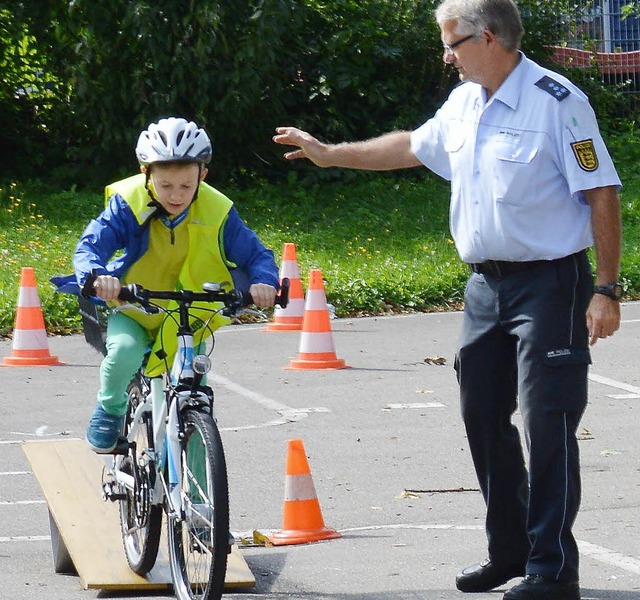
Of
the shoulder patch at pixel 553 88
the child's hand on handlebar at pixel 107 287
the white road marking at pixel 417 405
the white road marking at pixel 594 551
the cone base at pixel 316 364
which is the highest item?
the shoulder patch at pixel 553 88

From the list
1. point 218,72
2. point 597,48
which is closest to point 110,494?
point 218,72

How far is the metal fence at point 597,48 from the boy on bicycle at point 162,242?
19068 millimetres

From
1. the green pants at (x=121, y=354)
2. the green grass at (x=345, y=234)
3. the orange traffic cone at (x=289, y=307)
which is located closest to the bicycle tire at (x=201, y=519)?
the green pants at (x=121, y=354)

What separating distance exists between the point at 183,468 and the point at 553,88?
71.1 inches

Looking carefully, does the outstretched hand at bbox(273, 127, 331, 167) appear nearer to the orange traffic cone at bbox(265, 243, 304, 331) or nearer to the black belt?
the black belt

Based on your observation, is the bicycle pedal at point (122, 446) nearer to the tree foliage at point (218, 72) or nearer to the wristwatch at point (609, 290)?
the wristwatch at point (609, 290)

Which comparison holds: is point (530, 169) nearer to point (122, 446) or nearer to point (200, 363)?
point (200, 363)

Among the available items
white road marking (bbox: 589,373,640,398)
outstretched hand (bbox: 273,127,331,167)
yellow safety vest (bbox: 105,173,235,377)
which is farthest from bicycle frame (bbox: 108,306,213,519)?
white road marking (bbox: 589,373,640,398)

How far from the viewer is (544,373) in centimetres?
488

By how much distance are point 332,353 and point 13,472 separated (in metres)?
3.81

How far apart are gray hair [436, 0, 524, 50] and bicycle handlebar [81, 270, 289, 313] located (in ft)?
3.50

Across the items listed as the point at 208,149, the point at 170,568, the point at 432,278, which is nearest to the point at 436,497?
the point at 170,568

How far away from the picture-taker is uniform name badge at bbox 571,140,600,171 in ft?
15.7

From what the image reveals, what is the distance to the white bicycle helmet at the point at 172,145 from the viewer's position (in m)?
5.16
